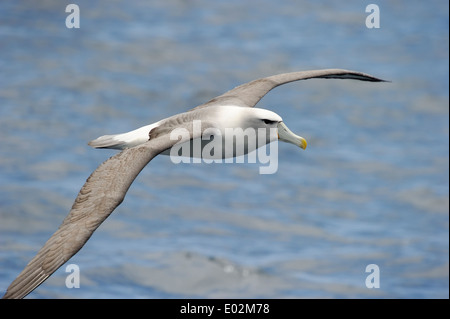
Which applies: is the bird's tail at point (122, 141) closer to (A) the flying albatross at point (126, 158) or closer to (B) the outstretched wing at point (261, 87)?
(A) the flying albatross at point (126, 158)

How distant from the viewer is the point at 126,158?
33.7ft

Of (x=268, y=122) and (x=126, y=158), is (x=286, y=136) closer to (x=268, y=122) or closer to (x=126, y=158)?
(x=268, y=122)

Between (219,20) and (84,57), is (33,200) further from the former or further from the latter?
(219,20)

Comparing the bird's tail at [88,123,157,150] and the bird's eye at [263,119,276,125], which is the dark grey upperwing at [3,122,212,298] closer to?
the bird's tail at [88,123,157,150]

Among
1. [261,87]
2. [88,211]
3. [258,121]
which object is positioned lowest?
[88,211]

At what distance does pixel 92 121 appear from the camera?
42.2 m

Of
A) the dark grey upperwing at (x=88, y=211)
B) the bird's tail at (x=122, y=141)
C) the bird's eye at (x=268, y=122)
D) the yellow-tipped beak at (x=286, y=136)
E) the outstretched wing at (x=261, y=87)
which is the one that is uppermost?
the outstretched wing at (x=261, y=87)

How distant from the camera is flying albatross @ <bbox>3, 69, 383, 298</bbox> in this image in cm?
917

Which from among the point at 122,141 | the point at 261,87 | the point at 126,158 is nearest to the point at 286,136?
the point at 261,87

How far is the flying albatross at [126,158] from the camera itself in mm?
9172

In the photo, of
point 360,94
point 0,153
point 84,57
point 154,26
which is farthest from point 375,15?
point 0,153

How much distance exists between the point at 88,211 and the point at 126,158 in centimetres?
86

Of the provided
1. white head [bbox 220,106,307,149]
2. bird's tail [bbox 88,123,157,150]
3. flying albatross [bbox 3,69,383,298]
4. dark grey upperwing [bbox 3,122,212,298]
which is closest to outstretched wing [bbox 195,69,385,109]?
flying albatross [bbox 3,69,383,298]

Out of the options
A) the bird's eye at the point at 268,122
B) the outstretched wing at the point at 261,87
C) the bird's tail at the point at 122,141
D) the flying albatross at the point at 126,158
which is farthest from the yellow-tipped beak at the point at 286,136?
the bird's tail at the point at 122,141
